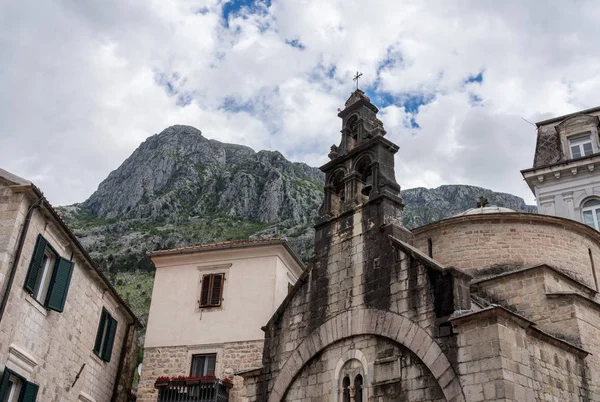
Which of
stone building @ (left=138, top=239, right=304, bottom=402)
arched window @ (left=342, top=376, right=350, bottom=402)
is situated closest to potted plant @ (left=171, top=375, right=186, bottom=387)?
stone building @ (left=138, top=239, right=304, bottom=402)

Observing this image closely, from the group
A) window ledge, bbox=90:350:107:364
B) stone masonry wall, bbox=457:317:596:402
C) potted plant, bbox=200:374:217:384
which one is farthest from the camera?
potted plant, bbox=200:374:217:384

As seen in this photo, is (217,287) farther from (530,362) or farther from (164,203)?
(164,203)

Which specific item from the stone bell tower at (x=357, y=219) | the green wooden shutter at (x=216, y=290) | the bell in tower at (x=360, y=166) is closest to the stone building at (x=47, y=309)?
the green wooden shutter at (x=216, y=290)

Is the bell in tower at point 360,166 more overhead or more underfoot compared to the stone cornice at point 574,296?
more overhead

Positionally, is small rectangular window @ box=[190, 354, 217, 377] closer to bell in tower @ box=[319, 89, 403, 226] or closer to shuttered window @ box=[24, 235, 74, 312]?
shuttered window @ box=[24, 235, 74, 312]

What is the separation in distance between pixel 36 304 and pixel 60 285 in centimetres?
107

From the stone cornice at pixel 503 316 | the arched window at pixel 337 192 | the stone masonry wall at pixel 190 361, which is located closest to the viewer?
the stone cornice at pixel 503 316

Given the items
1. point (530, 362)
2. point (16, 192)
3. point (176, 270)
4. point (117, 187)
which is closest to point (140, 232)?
point (117, 187)

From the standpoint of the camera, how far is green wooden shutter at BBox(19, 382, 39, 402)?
1484 cm

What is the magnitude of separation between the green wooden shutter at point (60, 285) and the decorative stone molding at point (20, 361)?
59.4 inches

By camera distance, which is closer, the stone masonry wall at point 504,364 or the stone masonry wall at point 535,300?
the stone masonry wall at point 504,364

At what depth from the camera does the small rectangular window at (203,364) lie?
21500 mm

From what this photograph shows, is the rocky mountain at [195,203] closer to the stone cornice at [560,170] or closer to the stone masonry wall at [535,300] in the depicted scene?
the stone cornice at [560,170]

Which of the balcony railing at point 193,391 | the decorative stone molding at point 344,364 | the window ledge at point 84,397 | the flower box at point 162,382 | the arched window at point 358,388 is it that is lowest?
the arched window at point 358,388
